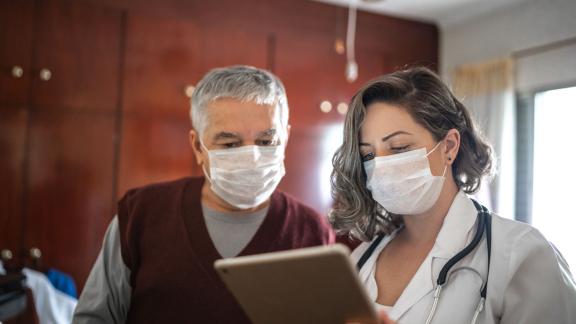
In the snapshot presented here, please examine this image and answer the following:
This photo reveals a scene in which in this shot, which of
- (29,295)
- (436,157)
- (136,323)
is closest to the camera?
(436,157)

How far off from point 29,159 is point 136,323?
5.90 feet

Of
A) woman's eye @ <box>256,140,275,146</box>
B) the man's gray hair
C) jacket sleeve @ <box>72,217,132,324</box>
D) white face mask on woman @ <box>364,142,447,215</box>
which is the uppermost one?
the man's gray hair

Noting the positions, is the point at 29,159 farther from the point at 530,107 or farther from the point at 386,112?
the point at 530,107

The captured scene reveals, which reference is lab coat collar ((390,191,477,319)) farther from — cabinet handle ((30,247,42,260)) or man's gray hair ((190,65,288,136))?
cabinet handle ((30,247,42,260))

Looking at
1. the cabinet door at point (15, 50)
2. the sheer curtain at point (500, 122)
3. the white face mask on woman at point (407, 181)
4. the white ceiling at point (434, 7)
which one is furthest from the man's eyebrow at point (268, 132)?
the white ceiling at point (434, 7)

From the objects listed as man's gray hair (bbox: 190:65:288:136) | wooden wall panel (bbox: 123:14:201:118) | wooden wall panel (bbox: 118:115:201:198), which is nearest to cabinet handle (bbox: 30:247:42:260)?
wooden wall panel (bbox: 118:115:201:198)

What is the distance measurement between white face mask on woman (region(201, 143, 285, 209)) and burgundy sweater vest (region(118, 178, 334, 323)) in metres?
0.09

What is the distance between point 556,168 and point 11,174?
3225 mm

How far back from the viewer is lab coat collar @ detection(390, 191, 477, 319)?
115 centimetres

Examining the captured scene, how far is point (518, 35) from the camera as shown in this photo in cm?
336

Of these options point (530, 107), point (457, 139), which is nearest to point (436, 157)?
point (457, 139)

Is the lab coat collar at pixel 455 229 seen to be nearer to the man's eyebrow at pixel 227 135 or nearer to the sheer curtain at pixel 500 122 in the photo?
the man's eyebrow at pixel 227 135

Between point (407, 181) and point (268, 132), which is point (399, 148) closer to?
point (407, 181)

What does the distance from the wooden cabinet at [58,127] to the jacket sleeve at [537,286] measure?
2447mm
